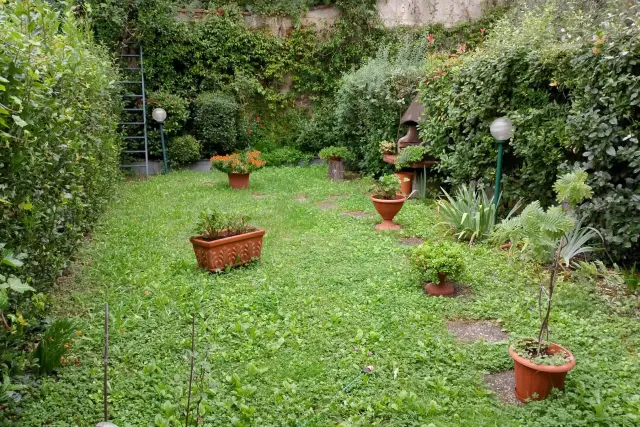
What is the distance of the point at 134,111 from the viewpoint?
12.1 m

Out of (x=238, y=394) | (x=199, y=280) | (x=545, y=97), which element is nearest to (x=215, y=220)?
(x=199, y=280)

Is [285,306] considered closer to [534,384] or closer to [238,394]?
[238,394]

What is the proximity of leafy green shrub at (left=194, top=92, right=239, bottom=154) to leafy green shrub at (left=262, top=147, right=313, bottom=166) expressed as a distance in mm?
1091

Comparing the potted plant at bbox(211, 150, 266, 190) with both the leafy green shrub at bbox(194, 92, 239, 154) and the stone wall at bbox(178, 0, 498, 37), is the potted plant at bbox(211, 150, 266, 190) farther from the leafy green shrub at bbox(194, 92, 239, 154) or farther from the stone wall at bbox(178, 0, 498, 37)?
the stone wall at bbox(178, 0, 498, 37)

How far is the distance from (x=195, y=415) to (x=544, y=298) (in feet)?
10.3

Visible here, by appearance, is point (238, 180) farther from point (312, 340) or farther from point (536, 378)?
point (536, 378)

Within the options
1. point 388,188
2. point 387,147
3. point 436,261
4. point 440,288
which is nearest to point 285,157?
point 387,147

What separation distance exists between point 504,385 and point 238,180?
24.4 ft

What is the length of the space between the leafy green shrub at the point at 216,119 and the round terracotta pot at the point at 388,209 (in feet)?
22.4

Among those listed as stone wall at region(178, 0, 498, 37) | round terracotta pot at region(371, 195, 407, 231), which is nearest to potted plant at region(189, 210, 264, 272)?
round terracotta pot at region(371, 195, 407, 231)

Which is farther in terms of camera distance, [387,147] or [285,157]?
[285,157]

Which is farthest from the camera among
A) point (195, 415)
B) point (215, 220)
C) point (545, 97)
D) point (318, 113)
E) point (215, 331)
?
point (318, 113)

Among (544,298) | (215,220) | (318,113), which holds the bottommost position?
(544,298)

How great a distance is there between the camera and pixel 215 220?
5.00m
